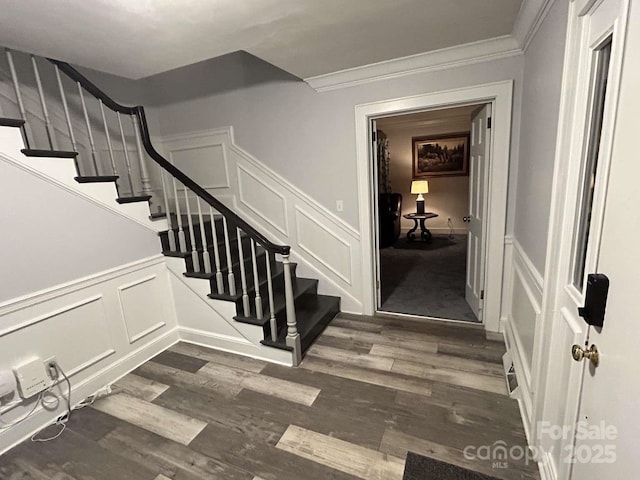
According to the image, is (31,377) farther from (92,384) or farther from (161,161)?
(161,161)

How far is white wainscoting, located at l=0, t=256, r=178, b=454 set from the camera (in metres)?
1.83

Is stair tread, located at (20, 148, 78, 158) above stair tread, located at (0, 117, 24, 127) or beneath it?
beneath

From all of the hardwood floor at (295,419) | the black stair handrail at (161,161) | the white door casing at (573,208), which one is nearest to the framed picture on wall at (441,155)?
the hardwood floor at (295,419)

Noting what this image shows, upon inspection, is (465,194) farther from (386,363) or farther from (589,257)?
(589,257)

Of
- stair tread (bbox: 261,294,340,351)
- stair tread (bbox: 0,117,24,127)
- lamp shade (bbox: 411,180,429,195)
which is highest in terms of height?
stair tread (bbox: 0,117,24,127)

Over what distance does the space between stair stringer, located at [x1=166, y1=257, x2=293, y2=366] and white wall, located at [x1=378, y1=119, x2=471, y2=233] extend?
16.7ft

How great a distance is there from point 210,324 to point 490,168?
273 centimetres

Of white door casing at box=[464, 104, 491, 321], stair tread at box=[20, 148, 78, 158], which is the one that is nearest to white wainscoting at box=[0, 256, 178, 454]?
stair tread at box=[20, 148, 78, 158]

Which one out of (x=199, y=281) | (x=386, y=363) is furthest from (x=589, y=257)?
(x=199, y=281)

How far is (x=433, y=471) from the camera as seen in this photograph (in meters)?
1.50

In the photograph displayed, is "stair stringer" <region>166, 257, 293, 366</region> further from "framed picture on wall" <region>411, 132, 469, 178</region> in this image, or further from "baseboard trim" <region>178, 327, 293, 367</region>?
"framed picture on wall" <region>411, 132, 469, 178</region>

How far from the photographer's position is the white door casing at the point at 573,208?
96 centimetres

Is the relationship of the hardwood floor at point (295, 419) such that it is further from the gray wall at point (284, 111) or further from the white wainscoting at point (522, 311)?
the gray wall at point (284, 111)

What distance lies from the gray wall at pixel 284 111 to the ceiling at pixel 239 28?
0.40m
